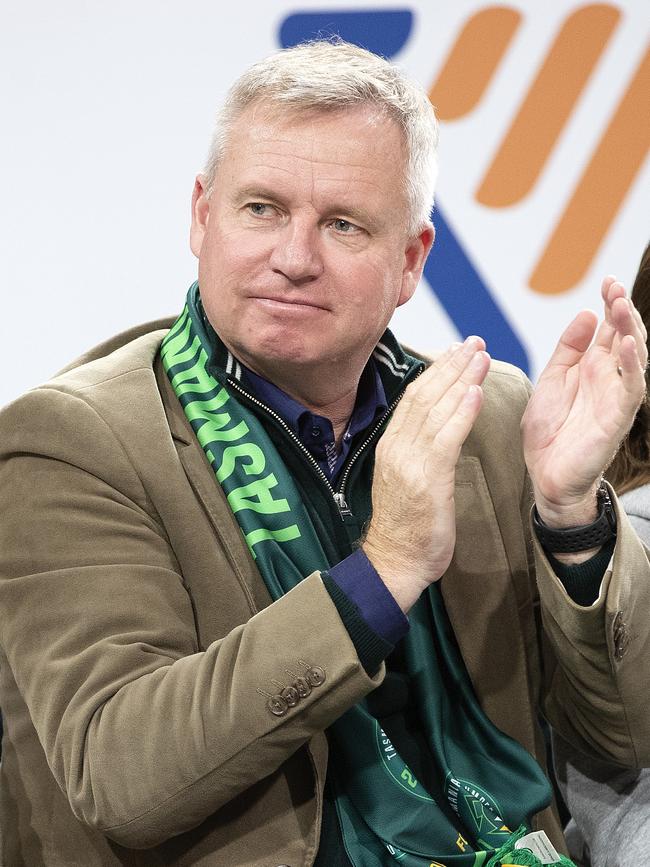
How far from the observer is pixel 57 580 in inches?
66.9

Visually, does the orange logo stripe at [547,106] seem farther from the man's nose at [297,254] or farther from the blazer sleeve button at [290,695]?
the blazer sleeve button at [290,695]

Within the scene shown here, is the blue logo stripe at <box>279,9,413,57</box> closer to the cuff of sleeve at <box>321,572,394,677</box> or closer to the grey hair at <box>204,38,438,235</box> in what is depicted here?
the grey hair at <box>204,38,438,235</box>

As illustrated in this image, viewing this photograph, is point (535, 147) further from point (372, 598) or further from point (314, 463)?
point (372, 598)

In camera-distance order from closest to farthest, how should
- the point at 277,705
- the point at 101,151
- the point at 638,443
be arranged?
the point at 277,705, the point at 638,443, the point at 101,151

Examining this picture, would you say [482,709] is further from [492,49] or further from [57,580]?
[492,49]

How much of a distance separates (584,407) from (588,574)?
9.6 inches

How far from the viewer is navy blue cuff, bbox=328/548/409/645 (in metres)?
1.60

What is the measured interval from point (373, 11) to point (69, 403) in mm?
2213

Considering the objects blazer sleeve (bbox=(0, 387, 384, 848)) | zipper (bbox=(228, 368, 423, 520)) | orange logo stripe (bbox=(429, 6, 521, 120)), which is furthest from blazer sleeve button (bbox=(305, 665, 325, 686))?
orange logo stripe (bbox=(429, 6, 521, 120))

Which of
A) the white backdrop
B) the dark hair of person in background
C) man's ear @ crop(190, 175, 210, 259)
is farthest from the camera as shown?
the white backdrop

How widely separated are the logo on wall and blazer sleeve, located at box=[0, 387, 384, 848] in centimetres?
207

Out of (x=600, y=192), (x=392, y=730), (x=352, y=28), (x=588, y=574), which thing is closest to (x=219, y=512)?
(x=392, y=730)

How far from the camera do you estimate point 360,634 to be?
1596mm

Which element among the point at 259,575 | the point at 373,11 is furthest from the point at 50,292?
the point at 259,575
